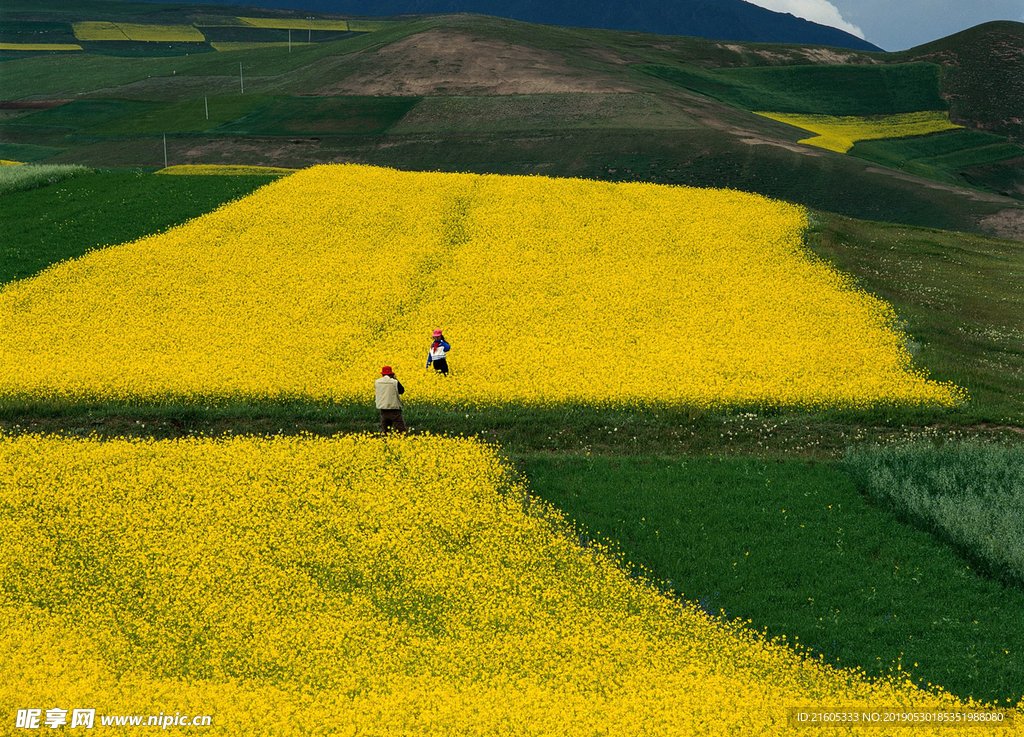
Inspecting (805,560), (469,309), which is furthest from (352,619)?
(469,309)

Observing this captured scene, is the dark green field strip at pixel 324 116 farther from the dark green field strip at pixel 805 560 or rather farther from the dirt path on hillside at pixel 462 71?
the dark green field strip at pixel 805 560

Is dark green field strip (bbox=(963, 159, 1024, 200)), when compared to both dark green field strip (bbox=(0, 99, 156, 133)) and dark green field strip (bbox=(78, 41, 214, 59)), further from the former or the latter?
dark green field strip (bbox=(78, 41, 214, 59))

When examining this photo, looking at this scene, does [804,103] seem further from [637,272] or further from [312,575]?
[312,575]

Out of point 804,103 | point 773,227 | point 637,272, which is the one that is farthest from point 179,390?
point 804,103

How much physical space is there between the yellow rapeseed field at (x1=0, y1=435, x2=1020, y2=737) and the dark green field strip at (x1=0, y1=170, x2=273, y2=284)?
18.3 m

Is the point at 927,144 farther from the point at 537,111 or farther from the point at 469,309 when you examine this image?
the point at 469,309

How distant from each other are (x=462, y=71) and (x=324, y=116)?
16871 mm

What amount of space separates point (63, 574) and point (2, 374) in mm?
11166

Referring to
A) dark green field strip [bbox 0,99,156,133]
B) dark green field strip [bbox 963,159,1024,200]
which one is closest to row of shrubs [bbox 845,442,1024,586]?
dark green field strip [bbox 963,159,1024,200]

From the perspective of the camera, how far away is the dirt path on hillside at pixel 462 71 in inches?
2943

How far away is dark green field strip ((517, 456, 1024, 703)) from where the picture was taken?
12.7 meters

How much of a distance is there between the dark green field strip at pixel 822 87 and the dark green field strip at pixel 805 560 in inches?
3171

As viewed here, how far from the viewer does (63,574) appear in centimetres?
1358

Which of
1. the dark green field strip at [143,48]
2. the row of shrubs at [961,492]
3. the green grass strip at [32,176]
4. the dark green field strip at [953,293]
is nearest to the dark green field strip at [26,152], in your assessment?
the green grass strip at [32,176]
